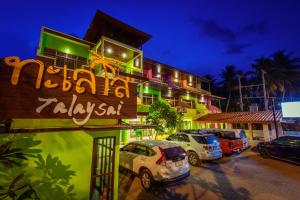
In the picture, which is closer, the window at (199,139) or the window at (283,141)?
the window at (199,139)

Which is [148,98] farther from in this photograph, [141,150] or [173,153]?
[173,153]

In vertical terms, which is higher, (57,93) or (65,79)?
(65,79)

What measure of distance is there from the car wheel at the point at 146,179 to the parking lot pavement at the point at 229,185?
0.20 meters

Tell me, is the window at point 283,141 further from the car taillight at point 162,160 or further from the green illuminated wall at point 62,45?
the green illuminated wall at point 62,45

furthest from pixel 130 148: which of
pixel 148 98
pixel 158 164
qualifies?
pixel 148 98

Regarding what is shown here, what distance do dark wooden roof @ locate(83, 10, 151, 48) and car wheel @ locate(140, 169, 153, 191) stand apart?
12.9 metres

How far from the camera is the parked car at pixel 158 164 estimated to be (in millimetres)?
6008

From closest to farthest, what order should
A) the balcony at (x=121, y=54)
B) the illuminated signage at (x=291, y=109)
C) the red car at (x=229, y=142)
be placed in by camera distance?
the red car at (x=229, y=142) → the illuminated signage at (x=291, y=109) → the balcony at (x=121, y=54)

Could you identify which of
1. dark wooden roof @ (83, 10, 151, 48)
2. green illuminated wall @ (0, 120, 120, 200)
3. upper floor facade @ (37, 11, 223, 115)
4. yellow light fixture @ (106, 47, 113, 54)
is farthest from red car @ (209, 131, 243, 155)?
yellow light fixture @ (106, 47, 113, 54)

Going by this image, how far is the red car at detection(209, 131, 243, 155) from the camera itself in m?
11.4

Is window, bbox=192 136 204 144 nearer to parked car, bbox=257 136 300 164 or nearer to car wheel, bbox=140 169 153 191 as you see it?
car wheel, bbox=140 169 153 191

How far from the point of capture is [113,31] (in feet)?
54.2

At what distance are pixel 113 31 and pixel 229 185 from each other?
1624cm

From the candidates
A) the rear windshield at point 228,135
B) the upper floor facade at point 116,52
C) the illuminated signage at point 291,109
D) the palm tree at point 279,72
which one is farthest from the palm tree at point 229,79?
the rear windshield at point 228,135
